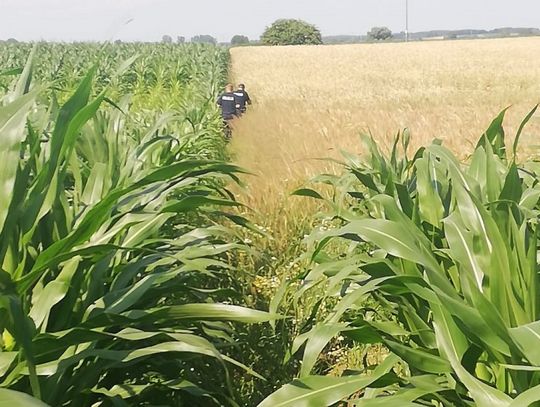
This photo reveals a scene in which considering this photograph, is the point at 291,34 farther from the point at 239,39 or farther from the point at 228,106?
the point at 228,106

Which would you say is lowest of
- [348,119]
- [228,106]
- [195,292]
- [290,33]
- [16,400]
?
[348,119]

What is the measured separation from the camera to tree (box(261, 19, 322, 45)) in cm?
9338

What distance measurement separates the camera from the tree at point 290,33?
93375mm

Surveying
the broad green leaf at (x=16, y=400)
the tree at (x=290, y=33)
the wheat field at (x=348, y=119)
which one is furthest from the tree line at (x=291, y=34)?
the broad green leaf at (x=16, y=400)

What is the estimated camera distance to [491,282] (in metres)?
1.88

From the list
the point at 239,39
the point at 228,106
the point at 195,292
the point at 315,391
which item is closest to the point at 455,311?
the point at 315,391

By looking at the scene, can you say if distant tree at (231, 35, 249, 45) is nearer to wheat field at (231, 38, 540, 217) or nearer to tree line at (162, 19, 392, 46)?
tree line at (162, 19, 392, 46)

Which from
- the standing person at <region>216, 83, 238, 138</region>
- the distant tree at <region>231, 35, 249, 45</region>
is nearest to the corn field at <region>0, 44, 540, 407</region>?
the standing person at <region>216, 83, 238, 138</region>

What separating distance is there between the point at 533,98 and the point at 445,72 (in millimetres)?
10745

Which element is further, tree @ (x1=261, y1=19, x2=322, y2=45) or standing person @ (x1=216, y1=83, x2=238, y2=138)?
tree @ (x1=261, y1=19, x2=322, y2=45)

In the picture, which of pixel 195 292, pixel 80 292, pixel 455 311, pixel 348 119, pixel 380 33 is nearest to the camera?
pixel 455 311

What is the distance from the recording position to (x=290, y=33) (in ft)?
307

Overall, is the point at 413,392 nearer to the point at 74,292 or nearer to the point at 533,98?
the point at 74,292

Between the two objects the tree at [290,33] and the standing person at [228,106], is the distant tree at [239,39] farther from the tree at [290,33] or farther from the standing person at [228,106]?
the standing person at [228,106]
